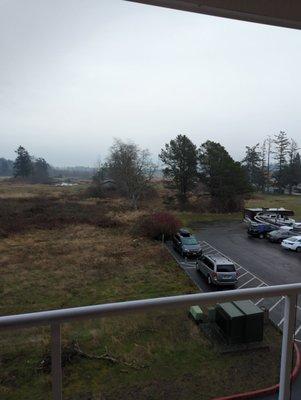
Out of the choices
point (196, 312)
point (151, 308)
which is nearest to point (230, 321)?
point (196, 312)

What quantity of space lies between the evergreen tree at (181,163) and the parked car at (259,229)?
68.5 inches

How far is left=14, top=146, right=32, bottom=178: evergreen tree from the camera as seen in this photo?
288 centimetres

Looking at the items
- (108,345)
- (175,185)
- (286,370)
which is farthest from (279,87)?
(175,185)

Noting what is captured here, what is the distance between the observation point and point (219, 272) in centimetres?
519

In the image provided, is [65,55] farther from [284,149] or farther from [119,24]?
[284,149]

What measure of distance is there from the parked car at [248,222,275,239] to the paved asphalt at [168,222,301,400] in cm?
13

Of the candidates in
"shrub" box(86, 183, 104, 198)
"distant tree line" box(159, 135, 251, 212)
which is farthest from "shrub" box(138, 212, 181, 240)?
"shrub" box(86, 183, 104, 198)

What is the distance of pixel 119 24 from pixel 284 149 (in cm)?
166

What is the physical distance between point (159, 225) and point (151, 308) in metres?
7.45

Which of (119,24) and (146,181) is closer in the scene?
(119,24)

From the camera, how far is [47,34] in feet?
7.22

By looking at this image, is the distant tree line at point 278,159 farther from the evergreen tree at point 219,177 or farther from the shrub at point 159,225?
the shrub at point 159,225

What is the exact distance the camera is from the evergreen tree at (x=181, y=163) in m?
7.38

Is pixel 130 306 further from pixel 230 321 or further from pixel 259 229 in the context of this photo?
pixel 259 229
